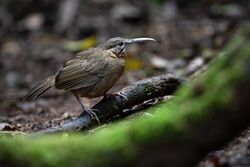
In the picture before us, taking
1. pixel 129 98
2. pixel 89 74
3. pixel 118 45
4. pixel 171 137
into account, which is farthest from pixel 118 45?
→ pixel 171 137

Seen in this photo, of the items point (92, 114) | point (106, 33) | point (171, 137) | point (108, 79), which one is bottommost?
point (106, 33)

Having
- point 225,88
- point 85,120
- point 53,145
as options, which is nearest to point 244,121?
point 225,88

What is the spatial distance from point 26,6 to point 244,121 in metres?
9.16

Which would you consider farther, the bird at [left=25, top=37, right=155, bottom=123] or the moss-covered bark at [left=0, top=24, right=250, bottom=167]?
the bird at [left=25, top=37, right=155, bottom=123]

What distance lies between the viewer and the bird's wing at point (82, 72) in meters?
5.88

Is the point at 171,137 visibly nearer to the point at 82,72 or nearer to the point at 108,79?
the point at 108,79

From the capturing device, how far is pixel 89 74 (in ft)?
19.4

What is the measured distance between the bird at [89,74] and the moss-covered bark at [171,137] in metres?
2.21

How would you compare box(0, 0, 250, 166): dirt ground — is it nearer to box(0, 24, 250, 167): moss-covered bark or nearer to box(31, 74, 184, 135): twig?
box(31, 74, 184, 135): twig

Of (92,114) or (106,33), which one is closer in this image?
(92,114)

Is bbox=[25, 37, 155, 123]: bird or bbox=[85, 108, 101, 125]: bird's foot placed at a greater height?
bbox=[25, 37, 155, 123]: bird

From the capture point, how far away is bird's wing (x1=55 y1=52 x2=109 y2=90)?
5.88m

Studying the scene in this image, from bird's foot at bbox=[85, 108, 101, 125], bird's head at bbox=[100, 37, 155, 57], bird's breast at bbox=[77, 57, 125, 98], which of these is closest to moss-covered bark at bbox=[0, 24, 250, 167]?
bird's foot at bbox=[85, 108, 101, 125]

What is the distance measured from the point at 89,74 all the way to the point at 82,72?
8 centimetres
